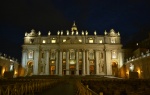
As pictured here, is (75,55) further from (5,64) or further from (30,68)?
(5,64)

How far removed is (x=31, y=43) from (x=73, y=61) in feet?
72.3

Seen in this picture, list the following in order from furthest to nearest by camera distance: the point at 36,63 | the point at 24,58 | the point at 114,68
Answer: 1. the point at 114,68
2. the point at 24,58
3. the point at 36,63

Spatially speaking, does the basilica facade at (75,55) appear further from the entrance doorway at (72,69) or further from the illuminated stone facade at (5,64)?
the illuminated stone facade at (5,64)

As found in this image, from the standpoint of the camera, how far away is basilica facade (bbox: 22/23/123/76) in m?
85.2

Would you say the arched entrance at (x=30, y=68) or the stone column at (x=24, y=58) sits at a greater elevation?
the stone column at (x=24, y=58)

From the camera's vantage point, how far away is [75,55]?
86.6 m

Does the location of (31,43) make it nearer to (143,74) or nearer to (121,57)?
(121,57)

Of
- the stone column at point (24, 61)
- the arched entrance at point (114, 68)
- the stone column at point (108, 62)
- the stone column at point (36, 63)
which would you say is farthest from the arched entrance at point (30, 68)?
the arched entrance at point (114, 68)

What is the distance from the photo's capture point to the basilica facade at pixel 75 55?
8519 cm

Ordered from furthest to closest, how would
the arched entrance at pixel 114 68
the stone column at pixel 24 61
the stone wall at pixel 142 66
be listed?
1. the arched entrance at pixel 114 68
2. the stone column at pixel 24 61
3. the stone wall at pixel 142 66

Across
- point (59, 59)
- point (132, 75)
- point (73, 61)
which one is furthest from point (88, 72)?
point (132, 75)

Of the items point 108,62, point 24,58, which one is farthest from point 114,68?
point 24,58

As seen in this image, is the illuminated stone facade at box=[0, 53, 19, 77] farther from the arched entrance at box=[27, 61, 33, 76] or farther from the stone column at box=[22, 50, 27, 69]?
the arched entrance at box=[27, 61, 33, 76]

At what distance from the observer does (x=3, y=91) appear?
13.4m
